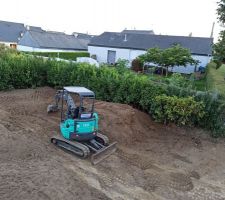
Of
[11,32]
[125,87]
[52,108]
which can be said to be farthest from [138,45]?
[11,32]

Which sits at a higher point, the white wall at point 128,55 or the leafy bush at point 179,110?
the white wall at point 128,55

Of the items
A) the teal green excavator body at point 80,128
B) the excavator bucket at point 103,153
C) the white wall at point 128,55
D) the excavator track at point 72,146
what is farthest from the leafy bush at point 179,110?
the white wall at point 128,55

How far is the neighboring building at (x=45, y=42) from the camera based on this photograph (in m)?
34.0

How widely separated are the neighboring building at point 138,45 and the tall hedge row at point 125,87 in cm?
1567

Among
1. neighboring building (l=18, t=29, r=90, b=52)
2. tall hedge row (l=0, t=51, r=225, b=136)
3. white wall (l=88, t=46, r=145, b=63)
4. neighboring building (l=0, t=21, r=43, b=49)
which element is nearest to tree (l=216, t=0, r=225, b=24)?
tall hedge row (l=0, t=51, r=225, b=136)

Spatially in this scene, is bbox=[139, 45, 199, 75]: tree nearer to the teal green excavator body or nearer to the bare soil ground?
the bare soil ground

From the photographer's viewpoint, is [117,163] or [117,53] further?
[117,53]

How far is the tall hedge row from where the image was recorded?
9.80 metres

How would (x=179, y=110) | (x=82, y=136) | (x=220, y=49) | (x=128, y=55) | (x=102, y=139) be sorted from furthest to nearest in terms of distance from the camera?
(x=128, y=55), (x=220, y=49), (x=179, y=110), (x=102, y=139), (x=82, y=136)

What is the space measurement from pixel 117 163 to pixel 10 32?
4150 cm

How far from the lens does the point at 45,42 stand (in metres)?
34.7

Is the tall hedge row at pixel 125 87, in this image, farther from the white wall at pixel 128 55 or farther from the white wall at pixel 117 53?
the white wall at pixel 117 53

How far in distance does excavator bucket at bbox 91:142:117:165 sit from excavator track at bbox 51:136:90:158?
232mm

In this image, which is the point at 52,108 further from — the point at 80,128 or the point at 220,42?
the point at 220,42
